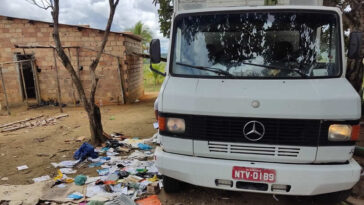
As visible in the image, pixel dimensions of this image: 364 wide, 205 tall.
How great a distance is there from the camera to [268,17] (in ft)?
10.4

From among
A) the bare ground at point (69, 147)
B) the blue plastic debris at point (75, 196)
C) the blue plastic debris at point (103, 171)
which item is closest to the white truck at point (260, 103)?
the bare ground at point (69, 147)

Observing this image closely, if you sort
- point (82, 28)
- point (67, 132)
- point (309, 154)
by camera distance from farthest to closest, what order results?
point (82, 28) < point (67, 132) < point (309, 154)

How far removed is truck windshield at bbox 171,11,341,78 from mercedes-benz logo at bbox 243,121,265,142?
2.03ft

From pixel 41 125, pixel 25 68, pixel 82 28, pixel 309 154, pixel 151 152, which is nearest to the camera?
pixel 309 154

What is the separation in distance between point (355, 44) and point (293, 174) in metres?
1.84

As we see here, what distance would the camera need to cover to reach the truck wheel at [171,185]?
337 cm

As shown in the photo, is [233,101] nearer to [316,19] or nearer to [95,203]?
[316,19]

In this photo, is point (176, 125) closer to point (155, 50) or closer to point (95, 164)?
point (155, 50)

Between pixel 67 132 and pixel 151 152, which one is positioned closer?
pixel 151 152

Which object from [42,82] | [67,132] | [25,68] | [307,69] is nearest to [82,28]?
[42,82]

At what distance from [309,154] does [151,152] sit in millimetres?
3375

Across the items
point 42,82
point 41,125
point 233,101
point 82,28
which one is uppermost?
point 82,28

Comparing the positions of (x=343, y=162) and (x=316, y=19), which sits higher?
(x=316, y=19)

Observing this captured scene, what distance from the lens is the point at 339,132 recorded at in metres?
2.54
